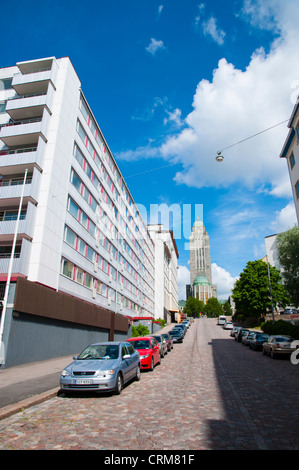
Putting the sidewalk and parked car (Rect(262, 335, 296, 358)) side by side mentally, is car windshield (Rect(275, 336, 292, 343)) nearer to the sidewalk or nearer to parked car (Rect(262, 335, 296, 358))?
parked car (Rect(262, 335, 296, 358))

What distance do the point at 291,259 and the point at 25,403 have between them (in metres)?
30.1

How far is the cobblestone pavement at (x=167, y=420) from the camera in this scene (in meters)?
4.68

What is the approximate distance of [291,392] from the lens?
880cm

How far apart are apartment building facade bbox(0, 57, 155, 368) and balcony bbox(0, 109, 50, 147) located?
7 centimetres

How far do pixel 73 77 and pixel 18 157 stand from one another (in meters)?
10.1

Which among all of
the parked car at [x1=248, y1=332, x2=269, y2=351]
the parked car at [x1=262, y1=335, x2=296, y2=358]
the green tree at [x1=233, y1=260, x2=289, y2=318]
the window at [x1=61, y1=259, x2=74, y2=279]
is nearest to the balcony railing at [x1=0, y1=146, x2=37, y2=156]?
the window at [x1=61, y1=259, x2=74, y2=279]

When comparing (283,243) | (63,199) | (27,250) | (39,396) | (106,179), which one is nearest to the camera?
(39,396)

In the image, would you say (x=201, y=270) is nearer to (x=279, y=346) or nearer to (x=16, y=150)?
(x=16, y=150)

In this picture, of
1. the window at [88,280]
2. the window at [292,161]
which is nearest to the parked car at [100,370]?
the window at [88,280]

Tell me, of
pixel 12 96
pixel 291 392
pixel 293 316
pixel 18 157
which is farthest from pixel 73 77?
pixel 293 316

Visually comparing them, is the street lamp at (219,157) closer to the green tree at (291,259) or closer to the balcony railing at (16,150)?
the balcony railing at (16,150)

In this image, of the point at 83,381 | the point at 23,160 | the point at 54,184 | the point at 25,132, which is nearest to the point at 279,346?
the point at 83,381

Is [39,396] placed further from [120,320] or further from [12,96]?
[120,320]

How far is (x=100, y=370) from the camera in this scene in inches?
328
